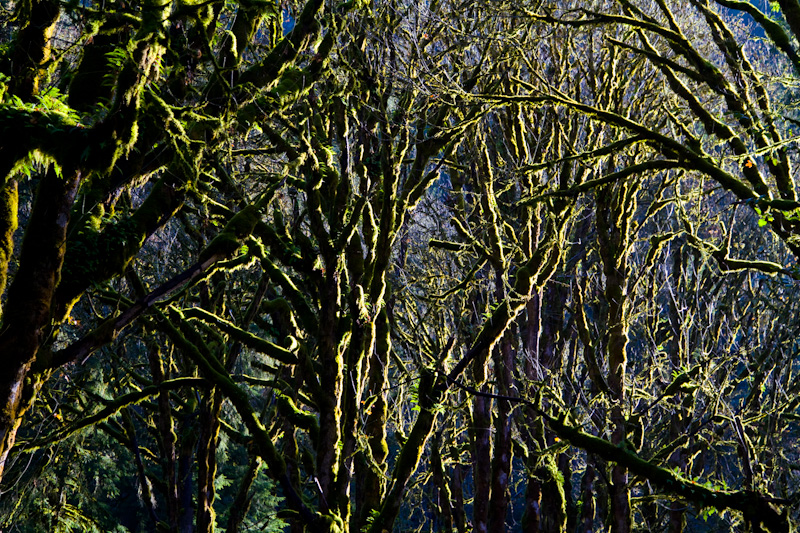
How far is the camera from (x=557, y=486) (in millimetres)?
7184

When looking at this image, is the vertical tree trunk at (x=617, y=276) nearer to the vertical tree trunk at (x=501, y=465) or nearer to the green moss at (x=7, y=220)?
the vertical tree trunk at (x=501, y=465)

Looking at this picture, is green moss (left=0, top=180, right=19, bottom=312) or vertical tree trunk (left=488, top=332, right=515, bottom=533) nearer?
green moss (left=0, top=180, right=19, bottom=312)

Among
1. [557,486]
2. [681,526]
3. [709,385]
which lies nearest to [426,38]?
[709,385]

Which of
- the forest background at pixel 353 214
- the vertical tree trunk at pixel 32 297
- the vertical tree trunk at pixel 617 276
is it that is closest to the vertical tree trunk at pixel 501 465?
the forest background at pixel 353 214

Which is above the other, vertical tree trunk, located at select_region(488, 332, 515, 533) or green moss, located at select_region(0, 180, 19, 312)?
green moss, located at select_region(0, 180, 19, 312)

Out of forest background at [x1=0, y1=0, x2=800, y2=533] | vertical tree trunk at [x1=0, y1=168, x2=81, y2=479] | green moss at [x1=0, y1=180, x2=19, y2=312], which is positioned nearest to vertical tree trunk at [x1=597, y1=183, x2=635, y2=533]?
forest background at [x1=0, y1=0, x2=800, y2=533]

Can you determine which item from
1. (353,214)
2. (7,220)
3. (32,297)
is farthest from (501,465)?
(7,220)

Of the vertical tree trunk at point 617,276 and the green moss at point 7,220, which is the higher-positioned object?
the vertical tree trunk at point 617,276

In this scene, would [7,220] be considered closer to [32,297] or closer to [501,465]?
[32,297]

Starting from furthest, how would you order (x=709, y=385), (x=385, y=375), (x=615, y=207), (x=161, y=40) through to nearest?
(x=615, y=207) < (x=385, y=375) < (x=709, y=385) < (x=161, y=40)

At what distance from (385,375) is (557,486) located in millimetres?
2394

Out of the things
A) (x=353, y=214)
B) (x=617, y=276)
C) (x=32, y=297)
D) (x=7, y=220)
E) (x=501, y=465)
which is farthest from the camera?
(x=501, y=465)

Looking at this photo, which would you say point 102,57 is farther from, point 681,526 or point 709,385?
point 681,526

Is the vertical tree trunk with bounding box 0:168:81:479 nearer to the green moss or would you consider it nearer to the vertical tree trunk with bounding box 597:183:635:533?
the green moss
